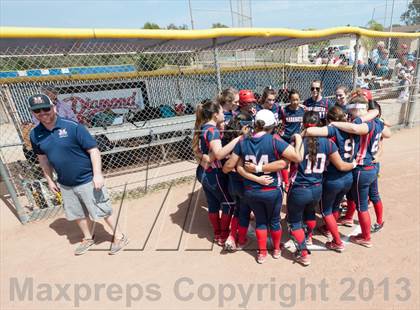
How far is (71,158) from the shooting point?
2.91 m

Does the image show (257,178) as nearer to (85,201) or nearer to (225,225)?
(225,225)

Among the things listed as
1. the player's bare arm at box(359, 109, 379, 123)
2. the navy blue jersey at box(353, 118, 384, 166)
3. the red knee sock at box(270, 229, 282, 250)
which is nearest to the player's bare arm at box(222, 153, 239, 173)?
the red knee sock at box(270, 229, 282, 250)

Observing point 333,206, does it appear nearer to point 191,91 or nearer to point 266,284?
point 266,284

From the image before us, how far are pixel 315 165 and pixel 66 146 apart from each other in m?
2.68

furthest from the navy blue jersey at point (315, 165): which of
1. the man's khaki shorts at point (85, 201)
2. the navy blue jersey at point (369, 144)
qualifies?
the man's khaki shorts at point (85, 201)

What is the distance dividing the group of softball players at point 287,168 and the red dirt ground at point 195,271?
21 centimetres

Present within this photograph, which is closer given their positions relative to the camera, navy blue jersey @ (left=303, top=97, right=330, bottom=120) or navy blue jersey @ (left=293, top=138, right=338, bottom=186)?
navy blue jersey @ (left=293, top=138, right=338, bottom=186)

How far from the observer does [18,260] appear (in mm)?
3414

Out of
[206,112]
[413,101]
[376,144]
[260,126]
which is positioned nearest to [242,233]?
[260,126]

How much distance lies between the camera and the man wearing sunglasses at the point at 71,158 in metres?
2.82

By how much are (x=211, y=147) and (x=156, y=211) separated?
209 cm

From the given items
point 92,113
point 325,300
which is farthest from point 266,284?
point 92,113

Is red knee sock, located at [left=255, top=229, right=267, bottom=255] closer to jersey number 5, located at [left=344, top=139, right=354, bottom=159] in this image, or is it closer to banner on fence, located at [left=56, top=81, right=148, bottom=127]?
jersey number 5, located at [left=344, top=139, right=354, bottom=159]

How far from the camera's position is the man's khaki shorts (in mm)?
3100
